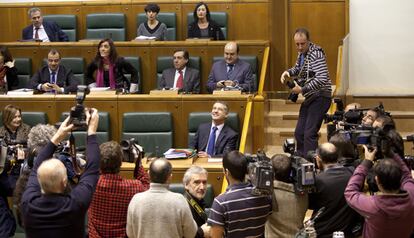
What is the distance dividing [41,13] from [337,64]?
3.33 metres

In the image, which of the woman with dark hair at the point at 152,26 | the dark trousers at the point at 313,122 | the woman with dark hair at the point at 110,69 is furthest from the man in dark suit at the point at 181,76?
the dark trousers at the point at 313,122

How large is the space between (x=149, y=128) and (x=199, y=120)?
42 centimetres

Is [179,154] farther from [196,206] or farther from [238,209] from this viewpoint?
[238,209]

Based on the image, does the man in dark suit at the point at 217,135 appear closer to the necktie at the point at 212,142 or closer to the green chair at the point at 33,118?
the necktie at the point at 212,142

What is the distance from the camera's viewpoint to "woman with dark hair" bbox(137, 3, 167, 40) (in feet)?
27.1

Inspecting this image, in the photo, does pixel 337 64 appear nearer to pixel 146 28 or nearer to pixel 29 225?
pixel 146 28

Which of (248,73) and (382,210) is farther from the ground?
(248,73)

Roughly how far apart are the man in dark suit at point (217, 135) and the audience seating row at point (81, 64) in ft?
4.39

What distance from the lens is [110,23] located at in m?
8.79

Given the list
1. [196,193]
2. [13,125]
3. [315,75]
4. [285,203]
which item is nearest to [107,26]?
[13,125]

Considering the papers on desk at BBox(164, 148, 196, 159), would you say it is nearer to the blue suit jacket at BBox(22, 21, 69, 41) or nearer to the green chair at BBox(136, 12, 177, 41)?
the green chair at BBox(136, 12, 177, 41)

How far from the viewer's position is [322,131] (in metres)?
7.33

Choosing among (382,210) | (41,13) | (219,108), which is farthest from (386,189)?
(41,13)

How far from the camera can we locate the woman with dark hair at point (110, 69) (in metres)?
7.34
